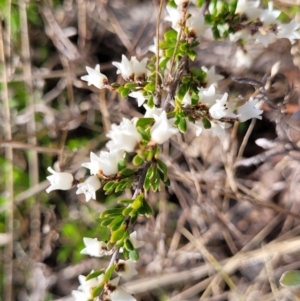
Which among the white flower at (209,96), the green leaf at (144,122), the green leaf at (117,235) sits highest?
the white flower at (209,96)

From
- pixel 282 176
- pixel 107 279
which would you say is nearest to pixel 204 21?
pixel 107 279

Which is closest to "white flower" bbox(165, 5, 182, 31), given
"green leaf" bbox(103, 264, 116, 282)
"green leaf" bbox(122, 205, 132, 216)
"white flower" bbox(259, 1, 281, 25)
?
"white flower" bbox(259, 1, 281, 25)

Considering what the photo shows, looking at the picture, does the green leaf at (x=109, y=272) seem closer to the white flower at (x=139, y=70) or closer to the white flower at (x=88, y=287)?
the white flower at (x=88, y=287)

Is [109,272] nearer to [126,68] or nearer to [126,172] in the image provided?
[126,172]

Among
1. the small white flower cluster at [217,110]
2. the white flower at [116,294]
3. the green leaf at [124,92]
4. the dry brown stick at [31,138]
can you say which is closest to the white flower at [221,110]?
the small white flower cluster at [217,110]

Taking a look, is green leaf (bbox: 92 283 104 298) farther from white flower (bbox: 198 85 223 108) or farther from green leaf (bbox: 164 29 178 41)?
green leaf (bbox: 164 29 178 41)

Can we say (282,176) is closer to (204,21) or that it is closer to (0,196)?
(204,21)
